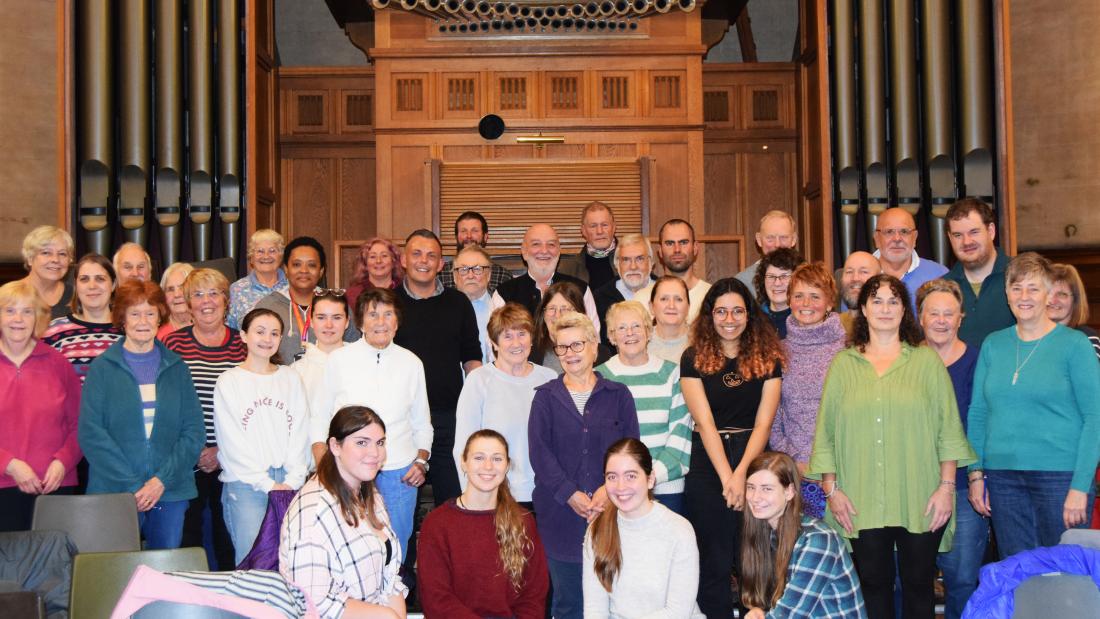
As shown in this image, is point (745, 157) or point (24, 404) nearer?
point (24, 404)

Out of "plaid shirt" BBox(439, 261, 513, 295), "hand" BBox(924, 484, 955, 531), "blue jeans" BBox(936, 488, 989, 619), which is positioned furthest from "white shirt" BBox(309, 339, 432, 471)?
"blue jeans" BBox(936, 488, 989, 619)

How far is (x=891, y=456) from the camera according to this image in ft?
12.2

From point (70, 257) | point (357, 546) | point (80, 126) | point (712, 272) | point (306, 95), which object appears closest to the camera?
point (357, 546)

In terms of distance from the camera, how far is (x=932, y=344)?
13.4 feet

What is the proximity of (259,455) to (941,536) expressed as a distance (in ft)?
7.51

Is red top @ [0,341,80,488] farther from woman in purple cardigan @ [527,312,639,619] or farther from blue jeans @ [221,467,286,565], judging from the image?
woman in purple cardigan @ [527,312,639,619]

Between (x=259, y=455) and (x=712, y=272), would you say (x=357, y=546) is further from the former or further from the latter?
(x=712, y=272)

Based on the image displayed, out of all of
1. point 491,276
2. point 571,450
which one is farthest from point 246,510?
point 491,276

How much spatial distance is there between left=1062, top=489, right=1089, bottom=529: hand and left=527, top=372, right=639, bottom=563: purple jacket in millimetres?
1361

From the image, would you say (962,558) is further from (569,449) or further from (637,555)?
(569,449)

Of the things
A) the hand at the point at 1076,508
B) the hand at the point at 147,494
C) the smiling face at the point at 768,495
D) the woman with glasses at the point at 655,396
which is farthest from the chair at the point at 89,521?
the hand at the point at 1076,508

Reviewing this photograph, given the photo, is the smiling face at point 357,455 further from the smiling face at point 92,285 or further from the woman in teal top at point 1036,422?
the woman in teal top at point 1036,422

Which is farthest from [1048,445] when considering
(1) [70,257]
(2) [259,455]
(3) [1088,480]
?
(1) [70,257]

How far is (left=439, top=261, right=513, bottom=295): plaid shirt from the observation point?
5.44 metres
